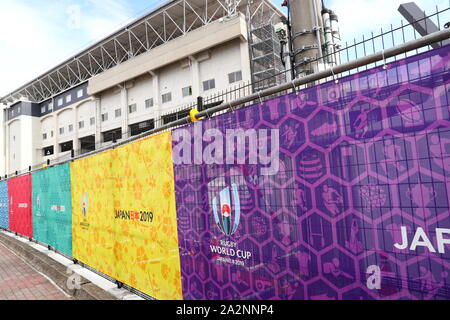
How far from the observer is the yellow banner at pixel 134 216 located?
4.04 m

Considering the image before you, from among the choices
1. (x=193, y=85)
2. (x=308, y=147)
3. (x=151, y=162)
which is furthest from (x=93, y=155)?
(x=193, y=85)

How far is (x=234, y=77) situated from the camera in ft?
90.9

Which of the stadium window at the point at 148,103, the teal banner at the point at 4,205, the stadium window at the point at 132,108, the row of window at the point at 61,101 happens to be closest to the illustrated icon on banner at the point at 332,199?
the teal banner at the point at 4,205

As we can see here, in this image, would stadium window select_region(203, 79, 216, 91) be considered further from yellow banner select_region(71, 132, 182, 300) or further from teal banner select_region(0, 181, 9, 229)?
yellow banner select_region(71, 132, 182, 300)

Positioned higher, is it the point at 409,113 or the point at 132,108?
the point at 132,108

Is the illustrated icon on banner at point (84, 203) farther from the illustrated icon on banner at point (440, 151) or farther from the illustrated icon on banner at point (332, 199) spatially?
the illustrated icon on banner at point (440, 151)

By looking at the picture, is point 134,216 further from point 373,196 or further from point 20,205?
point 20,205

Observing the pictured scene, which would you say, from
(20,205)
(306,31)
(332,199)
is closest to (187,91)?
(20,205)

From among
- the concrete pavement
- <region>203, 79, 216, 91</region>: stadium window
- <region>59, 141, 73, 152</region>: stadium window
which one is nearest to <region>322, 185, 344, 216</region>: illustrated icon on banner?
the concrete pavement

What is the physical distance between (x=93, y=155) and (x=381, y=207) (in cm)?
564

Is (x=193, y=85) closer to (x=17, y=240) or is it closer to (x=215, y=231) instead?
(x=17, y=240)

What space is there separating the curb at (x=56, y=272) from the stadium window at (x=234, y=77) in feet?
72.2

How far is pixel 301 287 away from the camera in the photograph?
2492 millimetres

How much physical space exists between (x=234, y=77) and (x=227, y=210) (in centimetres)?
2598
